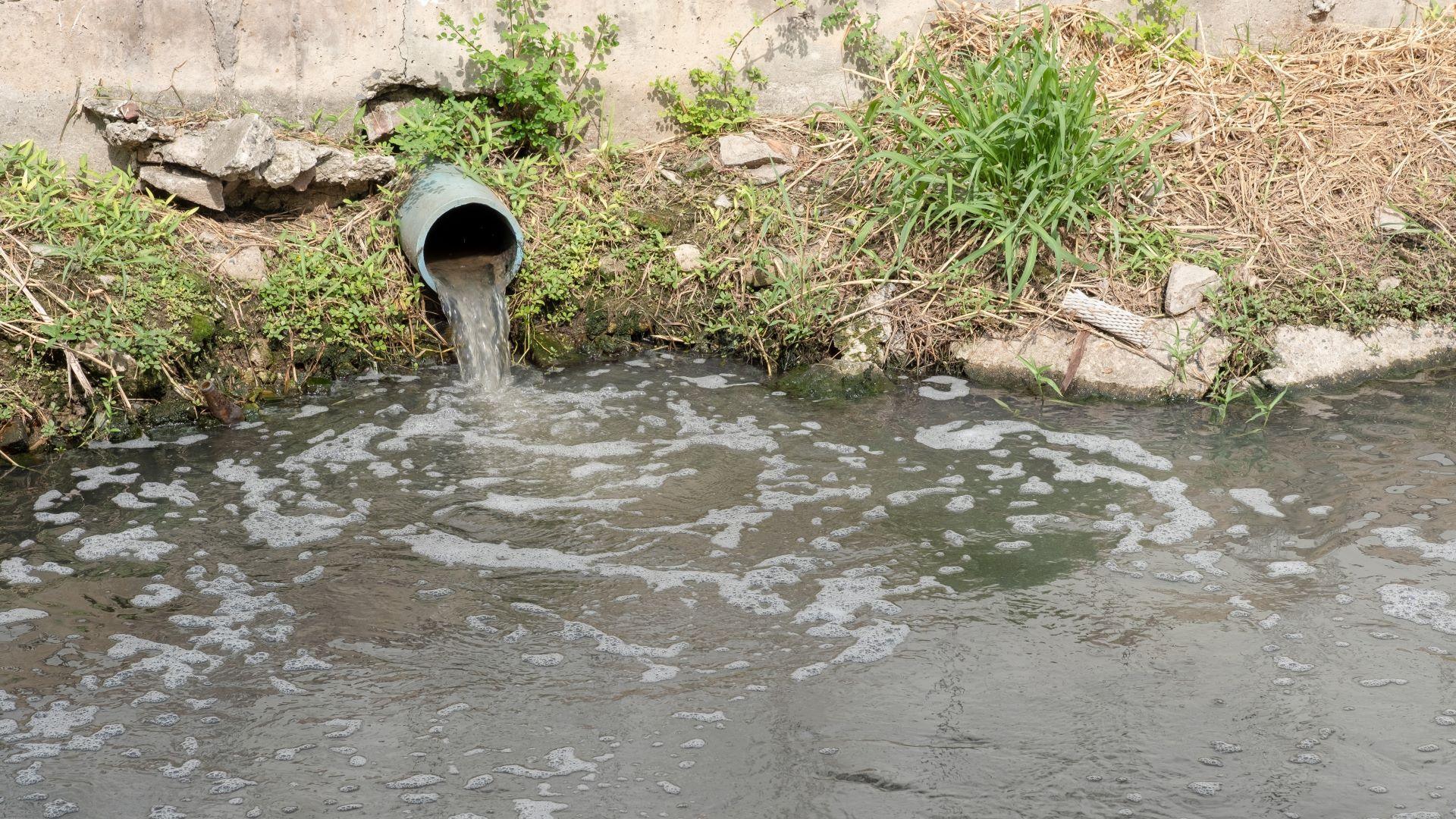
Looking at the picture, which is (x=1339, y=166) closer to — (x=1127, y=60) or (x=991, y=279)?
(x=1127, y=60)

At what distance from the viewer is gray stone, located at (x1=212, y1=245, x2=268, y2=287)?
5086 millimetres

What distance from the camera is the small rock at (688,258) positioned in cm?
548

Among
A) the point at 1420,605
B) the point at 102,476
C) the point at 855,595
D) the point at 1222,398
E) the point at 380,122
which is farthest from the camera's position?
the point at 380,122

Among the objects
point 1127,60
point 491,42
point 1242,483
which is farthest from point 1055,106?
point 491,42

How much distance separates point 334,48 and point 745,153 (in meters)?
1.99

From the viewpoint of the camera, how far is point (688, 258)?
5488 millimetres

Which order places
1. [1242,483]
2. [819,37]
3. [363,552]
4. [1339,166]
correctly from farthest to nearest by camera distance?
1. [819,37]
2. [1339,166]
3. [1242,483]
4. [363,552]

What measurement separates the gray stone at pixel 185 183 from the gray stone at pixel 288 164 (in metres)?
0.24

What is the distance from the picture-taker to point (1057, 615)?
340 cm

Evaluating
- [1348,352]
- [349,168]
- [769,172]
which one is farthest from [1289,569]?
[349,168]

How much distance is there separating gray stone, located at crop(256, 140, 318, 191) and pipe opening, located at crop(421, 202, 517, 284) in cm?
61

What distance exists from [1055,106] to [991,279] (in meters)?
0.78

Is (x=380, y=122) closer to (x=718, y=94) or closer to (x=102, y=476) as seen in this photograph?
(x=718, y=94)

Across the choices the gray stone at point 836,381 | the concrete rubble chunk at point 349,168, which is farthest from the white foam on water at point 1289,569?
the concrete rubble chunk at point 349,168
